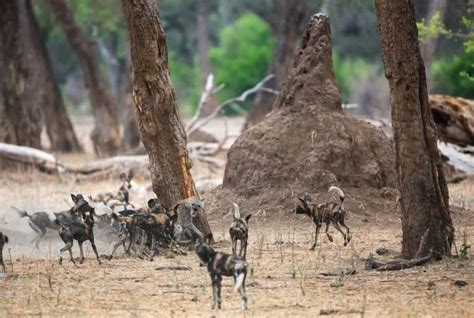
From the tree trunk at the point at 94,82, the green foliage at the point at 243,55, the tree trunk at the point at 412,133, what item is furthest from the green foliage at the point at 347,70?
the tree trunk at the point at 412,133

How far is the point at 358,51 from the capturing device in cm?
4803

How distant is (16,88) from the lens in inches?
968

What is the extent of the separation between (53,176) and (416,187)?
11367 millimetres

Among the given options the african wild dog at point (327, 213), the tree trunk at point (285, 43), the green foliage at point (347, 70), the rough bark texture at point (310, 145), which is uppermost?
the green foliage at point (347, 70)

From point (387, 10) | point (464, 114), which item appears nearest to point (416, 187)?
point (387, 10)

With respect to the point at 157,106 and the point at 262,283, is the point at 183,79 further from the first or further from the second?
the point at 262,283

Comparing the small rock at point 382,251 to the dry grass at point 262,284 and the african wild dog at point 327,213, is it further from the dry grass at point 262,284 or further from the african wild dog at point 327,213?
the african wild dog at point 327,213

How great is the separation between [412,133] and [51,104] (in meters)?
19.8

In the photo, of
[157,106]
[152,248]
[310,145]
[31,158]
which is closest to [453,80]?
[31,158]

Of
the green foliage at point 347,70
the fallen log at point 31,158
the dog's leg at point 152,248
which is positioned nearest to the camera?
the dog's leg at point 152,248

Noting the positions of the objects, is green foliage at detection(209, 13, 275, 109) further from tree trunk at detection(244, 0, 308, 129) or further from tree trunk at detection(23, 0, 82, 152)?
tree trunk at detection(23, 0, 82, 152)

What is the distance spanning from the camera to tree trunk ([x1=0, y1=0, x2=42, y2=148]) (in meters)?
24.4

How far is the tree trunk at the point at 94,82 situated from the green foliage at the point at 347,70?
19.4 metres

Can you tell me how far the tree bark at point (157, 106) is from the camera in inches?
450
